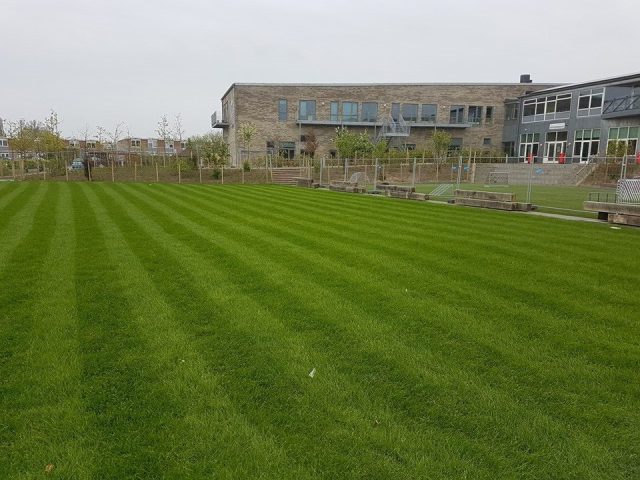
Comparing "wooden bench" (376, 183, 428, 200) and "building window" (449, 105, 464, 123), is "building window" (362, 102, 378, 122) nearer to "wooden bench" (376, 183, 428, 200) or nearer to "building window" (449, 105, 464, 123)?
"building window" (449, 105, 464, 123)

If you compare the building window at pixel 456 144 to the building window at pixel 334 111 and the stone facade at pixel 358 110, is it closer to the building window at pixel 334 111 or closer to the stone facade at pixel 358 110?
the stone facade at pixel 358 110

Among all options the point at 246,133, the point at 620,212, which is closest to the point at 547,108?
the point at 246,133

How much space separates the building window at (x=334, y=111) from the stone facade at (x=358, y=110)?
12 centimetres

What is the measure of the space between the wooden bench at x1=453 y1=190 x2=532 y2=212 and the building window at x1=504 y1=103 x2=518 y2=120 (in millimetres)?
42669

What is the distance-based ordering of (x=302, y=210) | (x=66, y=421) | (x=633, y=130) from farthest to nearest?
(x=633, y=130) < (x=302, y=210) < (x=66, y=421)

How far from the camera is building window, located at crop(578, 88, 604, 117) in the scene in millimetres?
43656

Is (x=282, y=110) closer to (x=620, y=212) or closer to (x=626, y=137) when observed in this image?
(x=626, y=137)

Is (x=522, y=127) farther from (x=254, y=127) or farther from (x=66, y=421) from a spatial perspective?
(x=66, y=421)

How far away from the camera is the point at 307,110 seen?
184ft

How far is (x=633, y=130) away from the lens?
40500 millimetres

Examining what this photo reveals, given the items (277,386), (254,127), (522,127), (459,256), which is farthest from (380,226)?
(522,127)

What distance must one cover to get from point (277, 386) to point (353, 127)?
5595 cm

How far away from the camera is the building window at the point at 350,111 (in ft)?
187

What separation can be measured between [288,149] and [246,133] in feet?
23.0
